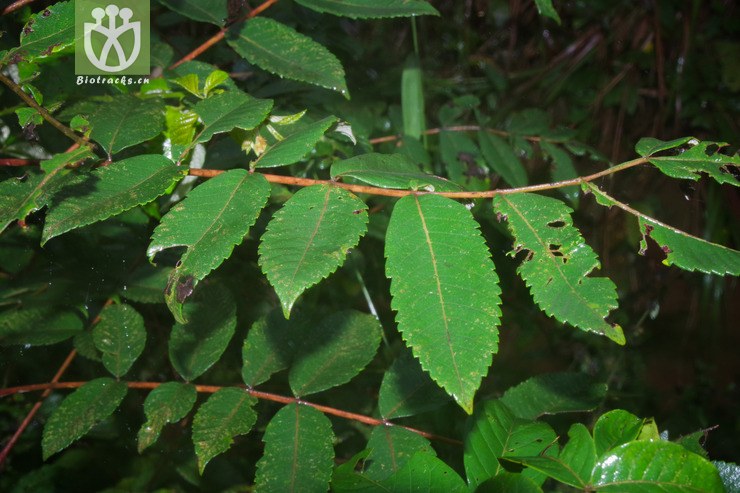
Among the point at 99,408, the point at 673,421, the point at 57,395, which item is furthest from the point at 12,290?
the point at 673,421

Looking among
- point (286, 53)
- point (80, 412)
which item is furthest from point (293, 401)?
point (286, 53)

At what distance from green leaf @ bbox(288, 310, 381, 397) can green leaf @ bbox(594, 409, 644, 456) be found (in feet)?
1.18

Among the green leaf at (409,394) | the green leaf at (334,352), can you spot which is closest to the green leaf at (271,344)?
the green leaf at (334,352)

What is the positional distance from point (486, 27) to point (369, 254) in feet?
6.27

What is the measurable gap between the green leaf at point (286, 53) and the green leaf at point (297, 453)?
1.57ft

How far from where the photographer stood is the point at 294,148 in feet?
2.28

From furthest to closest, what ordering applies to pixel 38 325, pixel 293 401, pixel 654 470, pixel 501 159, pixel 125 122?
pixel 501 159
pixel 38 325
pixel 293 401
pixel 125 122
pixel 654 470

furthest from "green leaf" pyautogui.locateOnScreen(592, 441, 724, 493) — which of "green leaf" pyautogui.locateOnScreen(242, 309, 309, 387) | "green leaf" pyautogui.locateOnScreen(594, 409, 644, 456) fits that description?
"green leaf" pyautogui.locateOnScreen(242, 309, 309, 387)

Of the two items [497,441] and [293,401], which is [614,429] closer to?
[497,441]

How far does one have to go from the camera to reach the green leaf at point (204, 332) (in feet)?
2.97

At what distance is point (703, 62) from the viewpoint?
2529 millimetres

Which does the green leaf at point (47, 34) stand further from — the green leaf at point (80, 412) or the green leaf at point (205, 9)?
the green leaf at point (80, 412)

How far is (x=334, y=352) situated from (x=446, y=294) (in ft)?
1.18

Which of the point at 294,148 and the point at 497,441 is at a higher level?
the point at 294,148
